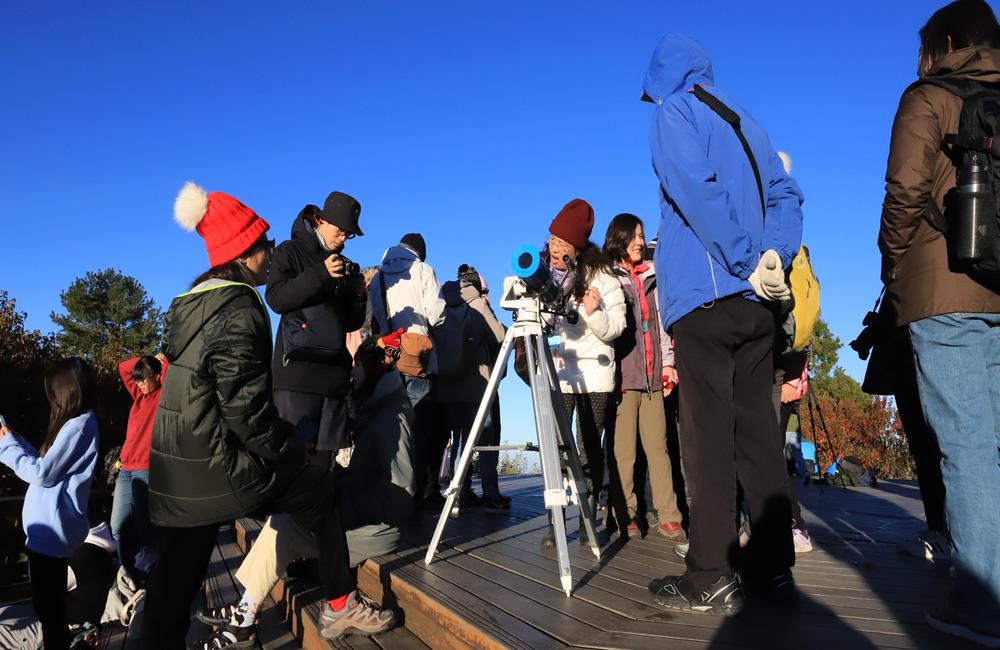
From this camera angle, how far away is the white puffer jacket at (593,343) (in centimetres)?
442

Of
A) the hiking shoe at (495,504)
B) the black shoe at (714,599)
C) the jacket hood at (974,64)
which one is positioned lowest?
the hiking shoe at (495,504)

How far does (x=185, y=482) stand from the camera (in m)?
2.82

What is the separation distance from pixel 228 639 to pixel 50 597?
1444 millimetres

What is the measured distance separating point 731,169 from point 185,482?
8.37ft

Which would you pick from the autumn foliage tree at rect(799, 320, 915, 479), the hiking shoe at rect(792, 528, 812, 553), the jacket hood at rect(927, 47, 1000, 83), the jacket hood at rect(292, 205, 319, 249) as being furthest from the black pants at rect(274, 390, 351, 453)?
the autumn foliage tree at rect(799, 320, 915, 479)

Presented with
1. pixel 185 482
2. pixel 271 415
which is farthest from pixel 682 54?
pixel 185 482

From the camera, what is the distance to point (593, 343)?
15.3ft

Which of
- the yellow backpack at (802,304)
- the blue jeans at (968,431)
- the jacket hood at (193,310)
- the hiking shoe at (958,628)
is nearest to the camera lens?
the hiking shoe at (958,628)

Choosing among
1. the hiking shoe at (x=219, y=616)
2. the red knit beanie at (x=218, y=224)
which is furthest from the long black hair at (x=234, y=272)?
the hiking shoe at (x=219, y=616)

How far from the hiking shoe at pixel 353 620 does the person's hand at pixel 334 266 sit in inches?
63.7

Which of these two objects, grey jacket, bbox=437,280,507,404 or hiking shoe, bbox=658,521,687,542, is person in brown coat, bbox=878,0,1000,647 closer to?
hiking shoe, bbox=658,521,687,542

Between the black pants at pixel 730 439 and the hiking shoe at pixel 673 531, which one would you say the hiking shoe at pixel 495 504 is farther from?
the black pants at pixel 730 439

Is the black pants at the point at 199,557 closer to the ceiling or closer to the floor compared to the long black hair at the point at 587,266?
closer to the floor

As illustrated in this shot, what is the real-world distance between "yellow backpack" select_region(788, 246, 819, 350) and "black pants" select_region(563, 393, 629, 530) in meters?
1.38
